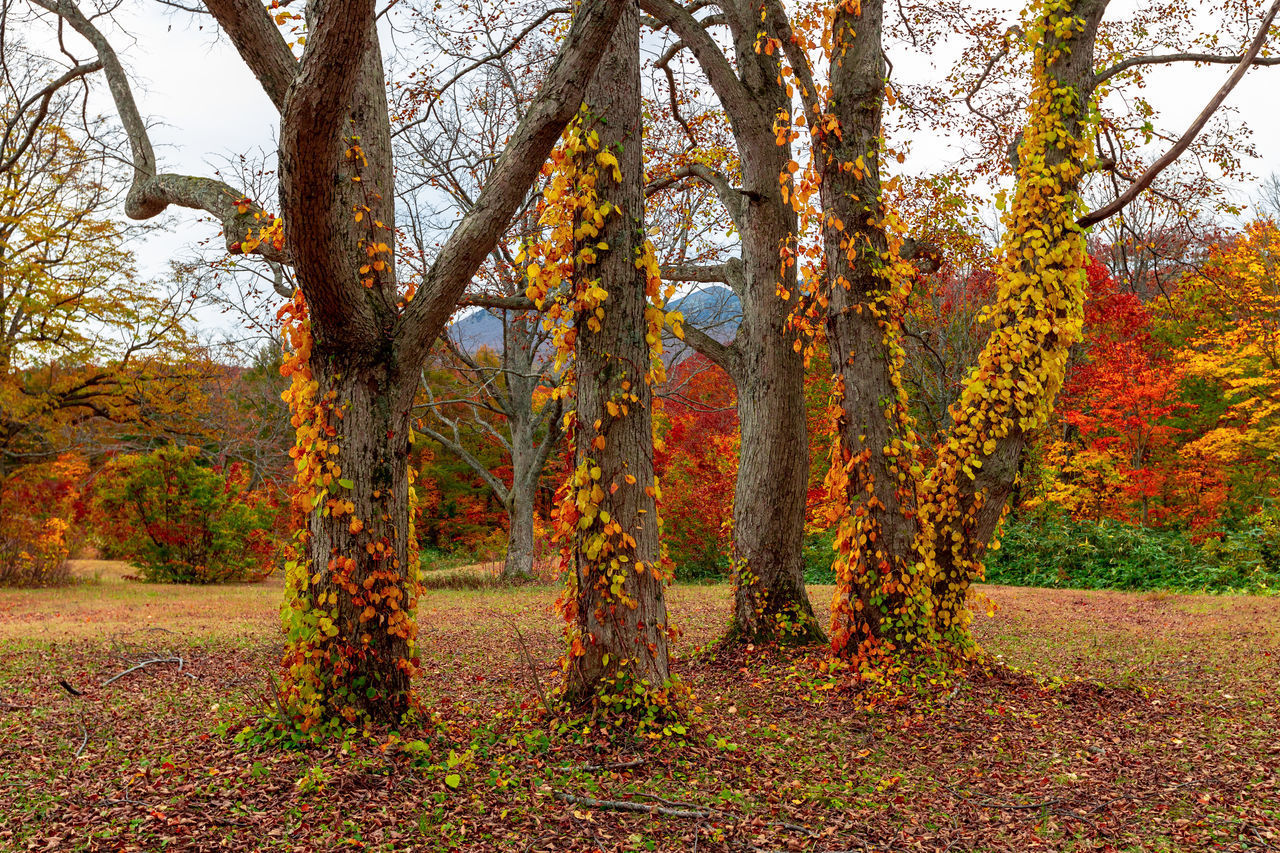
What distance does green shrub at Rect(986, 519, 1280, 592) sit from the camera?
13.6m

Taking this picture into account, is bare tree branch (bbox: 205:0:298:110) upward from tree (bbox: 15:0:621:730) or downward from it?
upward

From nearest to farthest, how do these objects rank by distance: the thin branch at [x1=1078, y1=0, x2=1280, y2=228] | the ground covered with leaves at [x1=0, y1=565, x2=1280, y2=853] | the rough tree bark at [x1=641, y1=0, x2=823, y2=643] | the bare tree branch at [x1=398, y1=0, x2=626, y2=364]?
the thin branch at [x1=1078, y1=0, x2=1280, y2=228], the ground covered with leaves at [x1=0, y1=565, x2=1280, y2=853], the bare tree branch at [x1=398, y1=0, x2=626, y2=364], the rough tree bark at [x1=641, y1=0, x2=823, y2=643]

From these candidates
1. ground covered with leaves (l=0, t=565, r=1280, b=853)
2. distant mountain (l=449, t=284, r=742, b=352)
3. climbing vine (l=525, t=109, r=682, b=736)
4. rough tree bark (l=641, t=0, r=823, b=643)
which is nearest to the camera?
ground covered with leaves (l=0, t=565, r=1280, b=853)

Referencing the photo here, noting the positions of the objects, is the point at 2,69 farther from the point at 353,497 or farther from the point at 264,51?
the point at 353,497

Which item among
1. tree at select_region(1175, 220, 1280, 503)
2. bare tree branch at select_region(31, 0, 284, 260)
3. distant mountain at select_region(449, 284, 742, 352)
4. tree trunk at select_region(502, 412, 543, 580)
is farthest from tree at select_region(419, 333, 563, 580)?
tree at select_region(1175, 220, 1280, 503)

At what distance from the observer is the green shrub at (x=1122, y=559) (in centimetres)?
1359

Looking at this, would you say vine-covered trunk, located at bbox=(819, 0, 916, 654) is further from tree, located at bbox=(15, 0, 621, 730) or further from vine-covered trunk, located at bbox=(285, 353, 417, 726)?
vine-covered trunk, located at bbox=(285, 353, 417, 726)

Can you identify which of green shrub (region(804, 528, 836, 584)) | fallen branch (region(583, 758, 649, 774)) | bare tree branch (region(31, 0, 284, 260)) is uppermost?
bare tree branch (region(31, 0, 284, 260))

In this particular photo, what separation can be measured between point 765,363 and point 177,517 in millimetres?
14464

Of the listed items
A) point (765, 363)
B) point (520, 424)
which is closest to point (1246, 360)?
point (765, 363)

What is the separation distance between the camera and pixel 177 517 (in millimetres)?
16469

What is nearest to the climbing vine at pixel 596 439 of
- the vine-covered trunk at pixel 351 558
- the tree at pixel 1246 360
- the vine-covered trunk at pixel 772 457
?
the vine-covered trunk at pixel 351 558

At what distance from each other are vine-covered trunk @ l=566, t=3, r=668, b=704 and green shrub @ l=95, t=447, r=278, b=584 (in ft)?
46.6

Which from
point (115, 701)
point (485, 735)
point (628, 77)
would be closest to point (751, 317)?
point (628, 77)
